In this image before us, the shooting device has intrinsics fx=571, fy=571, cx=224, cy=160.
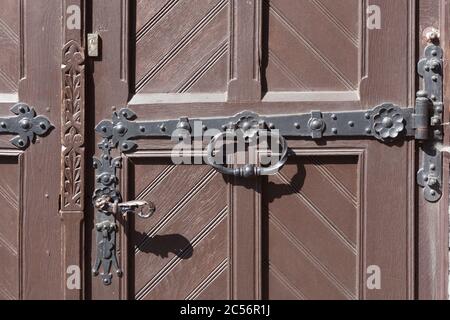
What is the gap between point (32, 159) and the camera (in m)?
2.04

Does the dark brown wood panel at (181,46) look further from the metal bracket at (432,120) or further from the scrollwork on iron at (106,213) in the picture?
the metal bracket at (432,120)

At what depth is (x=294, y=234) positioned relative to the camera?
2.02 meters

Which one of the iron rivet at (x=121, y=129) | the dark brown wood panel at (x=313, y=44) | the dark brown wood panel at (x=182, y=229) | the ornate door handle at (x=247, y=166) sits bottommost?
the dark brown wood panel at (x=182, y=229)

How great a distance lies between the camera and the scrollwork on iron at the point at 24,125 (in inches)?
80.0

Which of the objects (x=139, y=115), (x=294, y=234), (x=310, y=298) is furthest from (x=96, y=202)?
(x=310, y=298)

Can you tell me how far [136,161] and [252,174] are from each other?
423 mm

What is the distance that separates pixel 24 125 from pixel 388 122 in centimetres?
128

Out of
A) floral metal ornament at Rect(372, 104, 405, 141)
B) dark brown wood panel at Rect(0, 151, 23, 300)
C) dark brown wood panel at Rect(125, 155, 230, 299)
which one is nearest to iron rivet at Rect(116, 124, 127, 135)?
dark brown wood panel at Rect(125, 155, 230, 299)

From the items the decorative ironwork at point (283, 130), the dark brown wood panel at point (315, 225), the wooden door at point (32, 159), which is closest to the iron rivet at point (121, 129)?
the decorative ironwork at point (283, 130)

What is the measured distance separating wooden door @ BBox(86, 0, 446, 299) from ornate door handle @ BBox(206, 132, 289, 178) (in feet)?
0.16

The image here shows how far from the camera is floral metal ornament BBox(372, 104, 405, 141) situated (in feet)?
6.42

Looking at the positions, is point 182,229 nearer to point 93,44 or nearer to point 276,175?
point 276,175

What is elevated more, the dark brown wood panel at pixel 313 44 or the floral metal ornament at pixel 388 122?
the dark brown wood panel at pixel 313 44

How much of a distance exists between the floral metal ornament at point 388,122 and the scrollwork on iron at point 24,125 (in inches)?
45.2
